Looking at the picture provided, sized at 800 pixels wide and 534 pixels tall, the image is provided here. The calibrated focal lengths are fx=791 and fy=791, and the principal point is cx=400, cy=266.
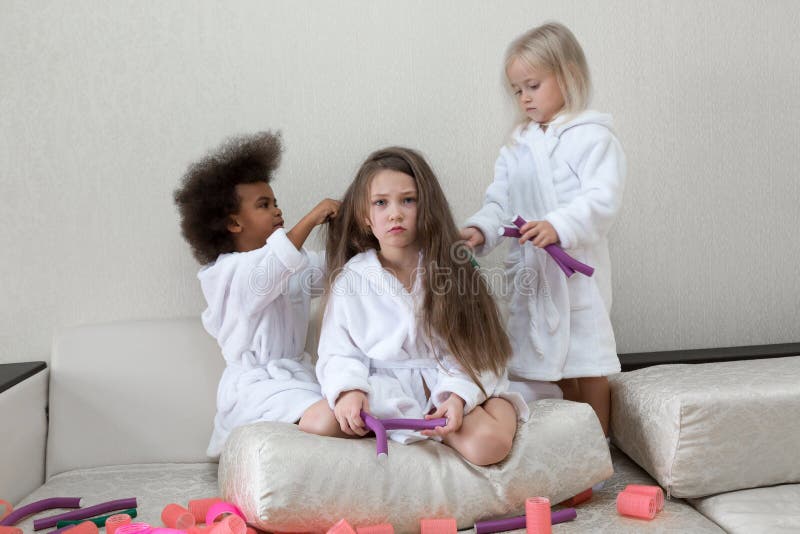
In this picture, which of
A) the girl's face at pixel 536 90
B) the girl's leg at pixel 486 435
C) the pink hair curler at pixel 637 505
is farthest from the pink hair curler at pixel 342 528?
the girl's face at pixel 536 90

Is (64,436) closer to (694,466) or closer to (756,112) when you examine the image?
(694,466)

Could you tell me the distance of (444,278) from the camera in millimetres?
1558

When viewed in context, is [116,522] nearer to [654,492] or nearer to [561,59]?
[654,492]

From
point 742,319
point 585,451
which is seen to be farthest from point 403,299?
point 742,319

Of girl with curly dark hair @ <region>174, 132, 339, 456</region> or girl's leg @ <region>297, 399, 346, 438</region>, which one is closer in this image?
girl's leg @ <region>297, 399, 346, 438</region>

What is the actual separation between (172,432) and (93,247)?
1.61 feet

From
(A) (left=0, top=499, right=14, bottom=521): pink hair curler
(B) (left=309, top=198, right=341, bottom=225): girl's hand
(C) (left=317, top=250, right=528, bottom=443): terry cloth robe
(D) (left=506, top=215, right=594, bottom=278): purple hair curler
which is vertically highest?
(B) (left=309, top=198, right=341, bottom=225): girl's hand

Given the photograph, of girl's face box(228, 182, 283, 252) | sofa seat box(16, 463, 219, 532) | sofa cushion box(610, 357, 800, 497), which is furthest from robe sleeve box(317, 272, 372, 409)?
sofa cushion box(610, 357, 800, 497)

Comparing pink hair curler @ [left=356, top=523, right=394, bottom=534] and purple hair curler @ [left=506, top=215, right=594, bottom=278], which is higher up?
purple hair curler @ [left=506, top=215, right=594, bottom=278]

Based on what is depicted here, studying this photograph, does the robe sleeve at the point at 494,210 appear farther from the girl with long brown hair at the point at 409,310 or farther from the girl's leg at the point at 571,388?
the girl's leg at the point at 571,388

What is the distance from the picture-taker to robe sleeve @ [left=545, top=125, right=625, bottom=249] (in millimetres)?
1569

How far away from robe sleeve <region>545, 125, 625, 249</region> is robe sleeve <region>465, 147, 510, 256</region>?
0.14m

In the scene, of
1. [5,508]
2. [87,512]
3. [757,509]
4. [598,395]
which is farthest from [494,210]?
[5,508]

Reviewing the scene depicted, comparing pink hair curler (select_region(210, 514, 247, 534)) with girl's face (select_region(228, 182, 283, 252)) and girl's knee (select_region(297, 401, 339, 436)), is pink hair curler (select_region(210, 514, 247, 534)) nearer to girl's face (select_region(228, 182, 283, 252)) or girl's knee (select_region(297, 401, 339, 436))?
girl's knee (select_region(297, 401, 339, 436))
